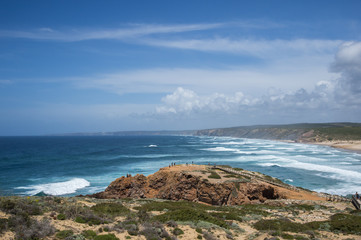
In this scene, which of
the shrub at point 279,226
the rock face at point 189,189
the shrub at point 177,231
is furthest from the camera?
the rock face at point 189,189

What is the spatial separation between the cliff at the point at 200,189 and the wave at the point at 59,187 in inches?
405

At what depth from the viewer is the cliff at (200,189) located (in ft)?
88.3

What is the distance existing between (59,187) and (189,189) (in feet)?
73.9

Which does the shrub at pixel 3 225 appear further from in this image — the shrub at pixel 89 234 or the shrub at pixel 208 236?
the shrub at pixel 208 236

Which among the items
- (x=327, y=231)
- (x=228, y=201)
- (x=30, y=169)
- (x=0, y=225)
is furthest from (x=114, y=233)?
(x=30, y=169)

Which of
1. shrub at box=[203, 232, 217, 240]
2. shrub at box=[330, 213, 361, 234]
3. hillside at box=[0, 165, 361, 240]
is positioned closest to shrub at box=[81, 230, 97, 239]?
hillside at box=[0, 165, 361, 240]

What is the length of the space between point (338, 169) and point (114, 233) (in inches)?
2170

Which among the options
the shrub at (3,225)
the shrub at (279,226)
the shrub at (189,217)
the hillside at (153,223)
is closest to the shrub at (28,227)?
the hillside at (153,223)

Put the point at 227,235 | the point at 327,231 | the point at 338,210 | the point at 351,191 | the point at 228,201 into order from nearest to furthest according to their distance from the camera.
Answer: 1. the point at 227,235
2. the point at 327,231
3. the point at 338,210
4. the point at 228,201
5. the point at 351,191

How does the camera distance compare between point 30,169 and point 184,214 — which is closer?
point 184,214

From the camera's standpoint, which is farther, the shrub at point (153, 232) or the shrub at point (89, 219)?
the shrub at point (89, 219)

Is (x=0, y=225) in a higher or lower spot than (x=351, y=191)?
higher

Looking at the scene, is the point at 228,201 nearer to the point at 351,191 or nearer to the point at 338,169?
the point at 351,191

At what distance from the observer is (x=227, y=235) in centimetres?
1252
